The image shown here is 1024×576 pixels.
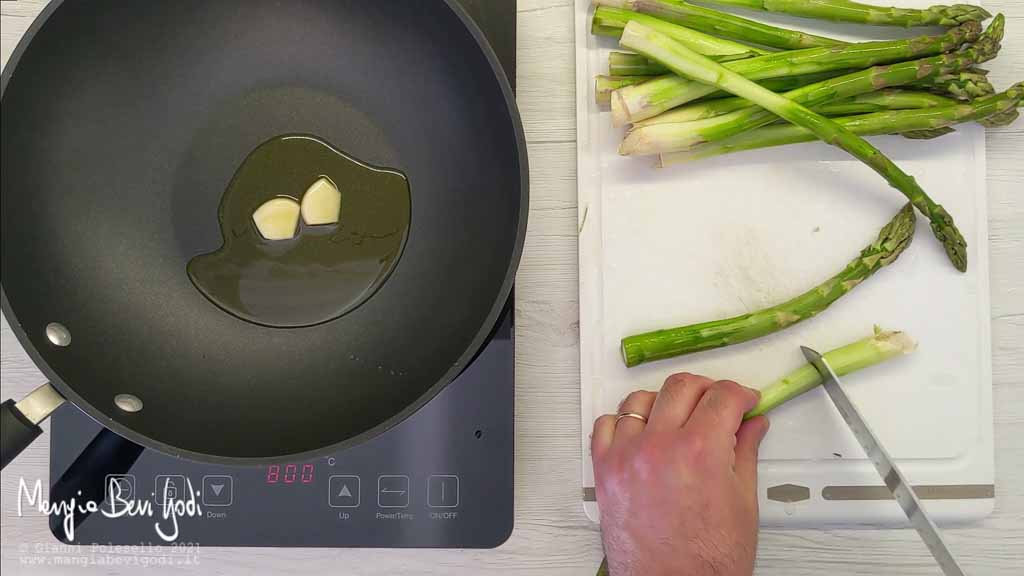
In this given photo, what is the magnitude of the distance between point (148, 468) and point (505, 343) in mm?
486

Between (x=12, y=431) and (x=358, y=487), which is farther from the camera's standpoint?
(x=358, y=487)

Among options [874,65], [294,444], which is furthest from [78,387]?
[874,65]

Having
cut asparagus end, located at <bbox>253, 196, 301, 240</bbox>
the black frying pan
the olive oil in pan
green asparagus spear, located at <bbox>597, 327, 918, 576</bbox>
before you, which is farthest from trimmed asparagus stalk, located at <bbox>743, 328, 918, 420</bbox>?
cut asparagus end, located at <bbox>253, 196, 301, 240</bbox>

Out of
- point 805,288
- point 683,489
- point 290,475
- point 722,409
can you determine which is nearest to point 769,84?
point 805,288

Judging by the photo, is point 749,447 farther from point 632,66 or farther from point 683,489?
point 632,66

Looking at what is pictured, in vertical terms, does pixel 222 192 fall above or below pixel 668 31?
below

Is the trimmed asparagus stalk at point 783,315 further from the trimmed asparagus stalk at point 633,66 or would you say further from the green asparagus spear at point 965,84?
the trimmed asparagus stalk at point 633,66

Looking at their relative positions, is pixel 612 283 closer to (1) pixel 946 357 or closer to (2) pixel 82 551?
(1) pixel 946 357

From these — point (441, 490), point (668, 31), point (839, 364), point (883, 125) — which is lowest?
point (441, 490)

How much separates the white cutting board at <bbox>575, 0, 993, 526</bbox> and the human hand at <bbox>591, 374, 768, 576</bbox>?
6cm

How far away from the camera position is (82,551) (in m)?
0.96

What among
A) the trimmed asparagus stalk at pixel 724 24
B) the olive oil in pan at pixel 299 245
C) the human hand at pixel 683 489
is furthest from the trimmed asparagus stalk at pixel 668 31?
the human hand at pixel 683 489

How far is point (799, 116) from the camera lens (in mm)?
877

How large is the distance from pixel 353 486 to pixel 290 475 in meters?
0.08
